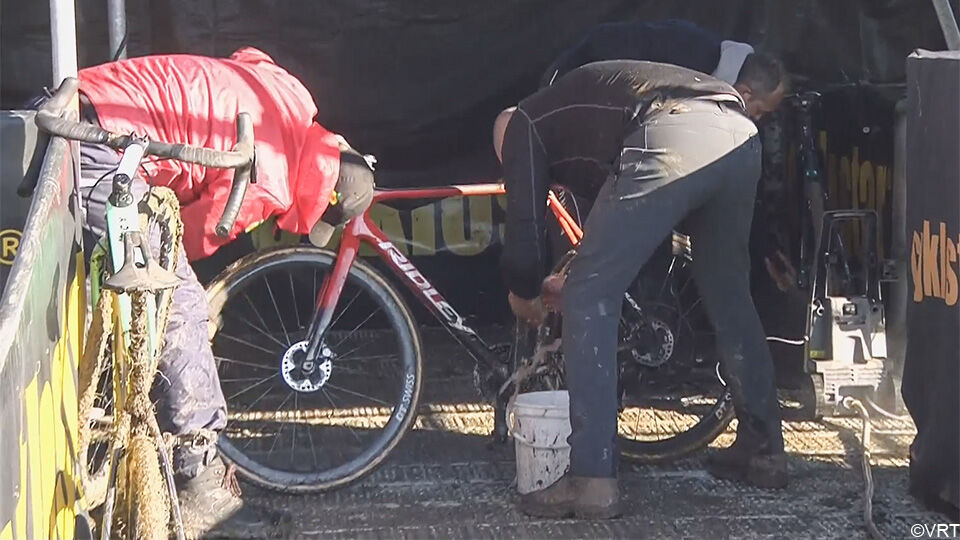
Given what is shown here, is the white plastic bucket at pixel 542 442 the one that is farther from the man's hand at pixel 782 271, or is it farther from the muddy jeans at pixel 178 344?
the man's hand at pixel 782 271

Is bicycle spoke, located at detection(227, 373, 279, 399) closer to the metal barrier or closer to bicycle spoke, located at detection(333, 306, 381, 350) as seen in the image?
bicycle spoke, located at detection(333, 306, 381, 350)

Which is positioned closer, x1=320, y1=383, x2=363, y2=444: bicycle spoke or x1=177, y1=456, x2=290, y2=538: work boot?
x1=177, y1=456, x2=290, y2=538: work boot

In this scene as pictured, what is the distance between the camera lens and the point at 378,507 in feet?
14.8

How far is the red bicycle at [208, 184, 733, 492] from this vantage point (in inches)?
184

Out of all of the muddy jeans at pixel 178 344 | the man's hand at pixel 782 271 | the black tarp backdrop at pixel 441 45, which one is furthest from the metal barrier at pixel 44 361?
the man's hand at pixel 782 271

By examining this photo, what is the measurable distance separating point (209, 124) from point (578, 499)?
160 centimetres

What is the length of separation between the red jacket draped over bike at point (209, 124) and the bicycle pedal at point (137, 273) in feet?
2.26

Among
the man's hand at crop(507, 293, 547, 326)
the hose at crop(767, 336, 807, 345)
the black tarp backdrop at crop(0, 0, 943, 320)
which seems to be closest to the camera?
the man's hand at crop(507, 293, 547, 326)

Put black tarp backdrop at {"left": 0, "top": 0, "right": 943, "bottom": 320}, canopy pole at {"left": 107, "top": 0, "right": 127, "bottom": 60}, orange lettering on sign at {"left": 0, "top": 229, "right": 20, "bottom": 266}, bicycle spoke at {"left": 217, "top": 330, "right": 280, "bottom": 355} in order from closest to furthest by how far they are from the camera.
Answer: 1. orange lettering on sign at {"left": 0, "top": 229, "right": 20, "bottom": 266}
2. bicycle spoke at {"left": 217, "top": 330, "right": 280, "bottom": 355}
3. canopy pole at {"left": 107, "top": 0, "right": 127, "bottom": 60}
4. black tarp backdrop at {"left": 0, "top": 0, "right": 943, "bottom": 320}

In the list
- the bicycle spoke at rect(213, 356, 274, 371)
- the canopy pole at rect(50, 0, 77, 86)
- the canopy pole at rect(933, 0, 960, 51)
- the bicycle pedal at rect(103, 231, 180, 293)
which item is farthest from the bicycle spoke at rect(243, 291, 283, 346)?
the canopy pole at rect(933, 0, 960, 51)

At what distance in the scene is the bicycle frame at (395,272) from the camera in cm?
467

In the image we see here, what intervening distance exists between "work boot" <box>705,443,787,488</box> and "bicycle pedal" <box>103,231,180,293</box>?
2.30 metres

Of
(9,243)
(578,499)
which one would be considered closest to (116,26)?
(9,243)

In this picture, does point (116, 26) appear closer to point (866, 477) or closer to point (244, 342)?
point (244, 342)
